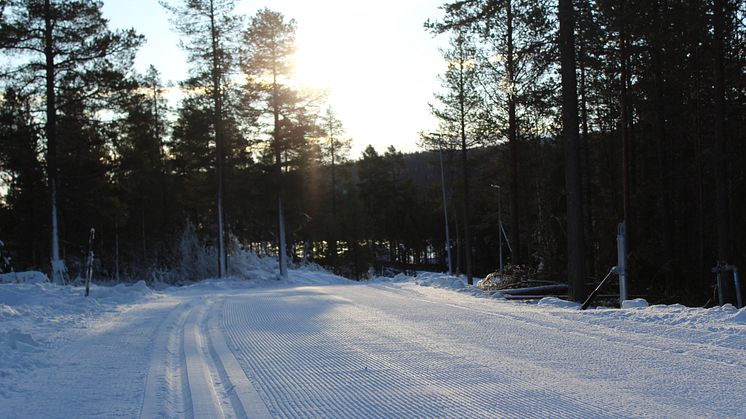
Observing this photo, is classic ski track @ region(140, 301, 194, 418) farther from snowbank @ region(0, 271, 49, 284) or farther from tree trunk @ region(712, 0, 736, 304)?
tree trunk @ region(712, 0, 736, 304)

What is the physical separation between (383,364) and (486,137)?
67.9 ft

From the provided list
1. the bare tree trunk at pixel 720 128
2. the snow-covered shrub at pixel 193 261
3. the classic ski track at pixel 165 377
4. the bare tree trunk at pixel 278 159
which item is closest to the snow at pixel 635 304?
the bare tree trunk at pixel 720 128

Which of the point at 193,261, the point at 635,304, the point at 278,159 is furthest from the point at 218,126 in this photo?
the point at 635,304

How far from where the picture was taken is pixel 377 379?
5859 millimetres

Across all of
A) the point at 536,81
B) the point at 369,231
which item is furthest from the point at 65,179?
the point at 369,231

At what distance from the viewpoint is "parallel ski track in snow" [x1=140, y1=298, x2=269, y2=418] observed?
16.1ft

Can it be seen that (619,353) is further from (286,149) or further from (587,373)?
(286,149)

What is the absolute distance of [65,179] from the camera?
A: 2411cm

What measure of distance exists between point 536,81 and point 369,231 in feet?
149

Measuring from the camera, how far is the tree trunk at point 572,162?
14.8 meters

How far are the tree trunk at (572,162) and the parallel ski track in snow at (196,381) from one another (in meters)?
8.85

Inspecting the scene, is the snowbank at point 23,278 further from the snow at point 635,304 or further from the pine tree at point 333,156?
the pine tree at point 333,156

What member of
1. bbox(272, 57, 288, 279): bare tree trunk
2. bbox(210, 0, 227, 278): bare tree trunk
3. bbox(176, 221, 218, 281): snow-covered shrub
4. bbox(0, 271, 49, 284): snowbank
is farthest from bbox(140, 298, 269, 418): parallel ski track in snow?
bbox(176, 221, 218, 281): snow-covered shrub

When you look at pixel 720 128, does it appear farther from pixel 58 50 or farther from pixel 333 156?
pixel 333 156
